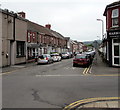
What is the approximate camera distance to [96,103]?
5836 millimetres

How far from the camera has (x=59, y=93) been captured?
7148 millimetres

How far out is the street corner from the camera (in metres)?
5.53

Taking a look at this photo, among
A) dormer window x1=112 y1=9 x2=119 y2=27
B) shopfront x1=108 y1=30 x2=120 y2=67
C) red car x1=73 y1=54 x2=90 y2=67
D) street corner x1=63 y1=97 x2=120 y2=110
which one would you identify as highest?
dormer window x1=112 y1=9 x2=119 y2=27

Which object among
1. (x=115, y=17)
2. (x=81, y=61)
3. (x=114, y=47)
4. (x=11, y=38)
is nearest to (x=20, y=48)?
(x=11, y=38)

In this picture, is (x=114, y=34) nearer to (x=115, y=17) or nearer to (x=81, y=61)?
(x=115, y=17)

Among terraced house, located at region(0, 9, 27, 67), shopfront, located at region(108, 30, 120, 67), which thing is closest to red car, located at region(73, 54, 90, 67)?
shopfront, located at region(108, 30, 120, 67)

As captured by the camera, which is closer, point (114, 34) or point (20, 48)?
point (114, 34)

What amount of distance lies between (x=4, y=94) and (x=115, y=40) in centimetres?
1398

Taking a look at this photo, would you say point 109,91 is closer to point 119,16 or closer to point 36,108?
point 36,108

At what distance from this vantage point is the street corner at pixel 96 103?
5531 millimetres

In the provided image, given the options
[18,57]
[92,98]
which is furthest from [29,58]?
[92,98]

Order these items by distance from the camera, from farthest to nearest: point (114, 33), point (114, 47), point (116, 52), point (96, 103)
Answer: point (114, 47) < point (116, 52) < point (114, 33) < point (96, 103)

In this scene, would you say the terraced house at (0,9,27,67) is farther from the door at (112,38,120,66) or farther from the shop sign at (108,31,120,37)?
the door at (112,38,120,66)

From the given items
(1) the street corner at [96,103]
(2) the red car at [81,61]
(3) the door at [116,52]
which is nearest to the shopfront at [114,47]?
(3) the door at [116,52]
